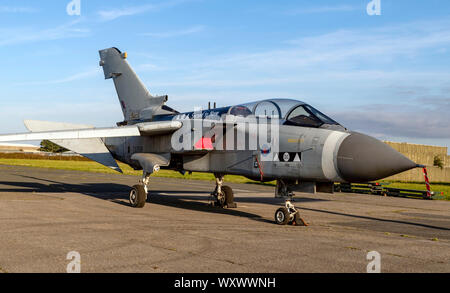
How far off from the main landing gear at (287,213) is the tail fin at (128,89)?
7.16 m

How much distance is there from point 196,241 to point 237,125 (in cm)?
481

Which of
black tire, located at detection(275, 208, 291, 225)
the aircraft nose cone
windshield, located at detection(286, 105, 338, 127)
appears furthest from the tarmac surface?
windshield, located at detection(286, 105, 338, 127)

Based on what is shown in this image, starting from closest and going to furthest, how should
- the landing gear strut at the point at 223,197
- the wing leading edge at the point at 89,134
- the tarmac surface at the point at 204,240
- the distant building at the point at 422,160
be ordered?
the tarmac surface at the point at 204,240, the wing leading edge at the point at 89,134, the landing gear strut at the point at 223,197, the distant building at the point at 422,160

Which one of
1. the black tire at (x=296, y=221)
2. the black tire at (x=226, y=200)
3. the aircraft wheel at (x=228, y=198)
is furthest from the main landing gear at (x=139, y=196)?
the black tire at (x=296, y=221)

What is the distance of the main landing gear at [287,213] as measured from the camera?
35.8ft

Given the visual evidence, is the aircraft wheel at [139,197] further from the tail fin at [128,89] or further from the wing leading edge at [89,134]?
the tail fin at [128,89]

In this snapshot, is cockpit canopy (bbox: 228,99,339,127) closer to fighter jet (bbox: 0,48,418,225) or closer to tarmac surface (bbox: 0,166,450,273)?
fighter jet (bbox: 0,48,418,225)

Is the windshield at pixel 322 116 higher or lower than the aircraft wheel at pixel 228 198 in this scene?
higher

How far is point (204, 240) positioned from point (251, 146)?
4.20m

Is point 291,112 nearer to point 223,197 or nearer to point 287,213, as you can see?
point 287,213

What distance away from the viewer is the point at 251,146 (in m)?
11.8

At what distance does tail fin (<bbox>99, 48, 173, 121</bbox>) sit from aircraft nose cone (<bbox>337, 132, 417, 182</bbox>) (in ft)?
28.6

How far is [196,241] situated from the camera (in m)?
7.98

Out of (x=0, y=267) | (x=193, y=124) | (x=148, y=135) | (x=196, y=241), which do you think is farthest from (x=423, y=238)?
(x=148, y=135)
